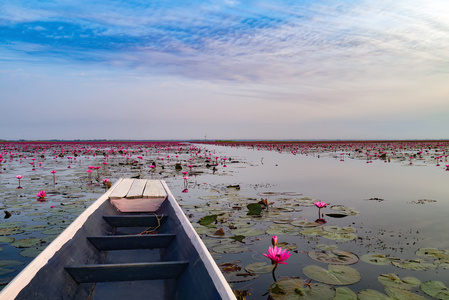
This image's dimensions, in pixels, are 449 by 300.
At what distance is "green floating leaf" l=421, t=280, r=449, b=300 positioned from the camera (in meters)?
2.09

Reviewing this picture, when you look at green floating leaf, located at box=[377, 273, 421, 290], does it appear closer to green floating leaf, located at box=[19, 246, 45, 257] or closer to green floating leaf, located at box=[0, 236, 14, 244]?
green floating leaf, located at box=[19, 246, 45, 257]

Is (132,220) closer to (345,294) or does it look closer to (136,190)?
(136,190)

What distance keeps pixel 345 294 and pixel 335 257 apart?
0.69 metres

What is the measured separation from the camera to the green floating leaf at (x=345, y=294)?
6.75ft

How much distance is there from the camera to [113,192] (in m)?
4.48

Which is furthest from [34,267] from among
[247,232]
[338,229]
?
[338,229]

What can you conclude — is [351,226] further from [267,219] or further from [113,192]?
[113,192]

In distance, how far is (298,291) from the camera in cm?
216

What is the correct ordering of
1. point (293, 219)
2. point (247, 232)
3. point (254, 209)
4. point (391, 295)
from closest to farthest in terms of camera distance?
point (391, 295)
point (247, 232)
point (293, 219)
point (254, 209)

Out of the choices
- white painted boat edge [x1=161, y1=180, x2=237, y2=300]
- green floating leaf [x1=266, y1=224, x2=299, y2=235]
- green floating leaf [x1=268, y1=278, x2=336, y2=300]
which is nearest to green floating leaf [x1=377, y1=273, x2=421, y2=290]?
green floating leaf [x1=268, y1=278, x2=336, y2=300]

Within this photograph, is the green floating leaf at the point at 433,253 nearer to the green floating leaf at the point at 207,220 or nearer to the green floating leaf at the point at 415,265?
the green floating leaf at the point at 415,265

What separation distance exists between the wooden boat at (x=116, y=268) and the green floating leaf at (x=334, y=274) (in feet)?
3.76

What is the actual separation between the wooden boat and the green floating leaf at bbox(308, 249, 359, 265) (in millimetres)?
1396

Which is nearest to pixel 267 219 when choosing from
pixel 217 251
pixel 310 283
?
pixel 217 251
